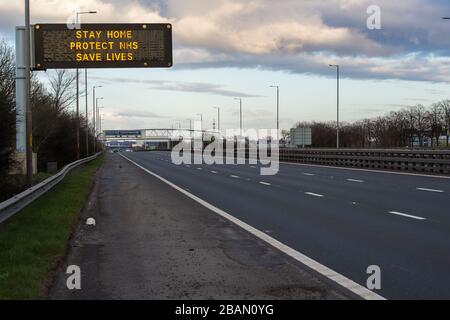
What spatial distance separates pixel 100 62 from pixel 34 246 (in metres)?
16.4

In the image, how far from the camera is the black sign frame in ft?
80.9

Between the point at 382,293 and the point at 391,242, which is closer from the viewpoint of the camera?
the point at 382,293

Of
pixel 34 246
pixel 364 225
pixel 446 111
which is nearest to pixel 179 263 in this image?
pixel 34 246

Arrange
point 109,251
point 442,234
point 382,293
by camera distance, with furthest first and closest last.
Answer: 1. point 442,234
2. point 109,251
3. point 382,293

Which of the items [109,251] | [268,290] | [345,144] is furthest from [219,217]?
[345,144]

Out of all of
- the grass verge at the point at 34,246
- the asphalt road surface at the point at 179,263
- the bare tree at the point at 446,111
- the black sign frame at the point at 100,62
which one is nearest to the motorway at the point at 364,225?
the asphalt road surface at the point at 179,263

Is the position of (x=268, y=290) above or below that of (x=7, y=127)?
below

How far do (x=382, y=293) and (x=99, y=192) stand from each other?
16879mm

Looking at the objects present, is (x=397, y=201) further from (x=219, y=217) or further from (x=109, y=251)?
(x=109, y=251)

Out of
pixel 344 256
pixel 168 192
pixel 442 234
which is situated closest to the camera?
pixel 344 256

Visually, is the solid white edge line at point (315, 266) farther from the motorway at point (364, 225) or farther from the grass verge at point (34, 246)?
the grass verge at point (34, 246)

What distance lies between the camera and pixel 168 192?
21.9 meters

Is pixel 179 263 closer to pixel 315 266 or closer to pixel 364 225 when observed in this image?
pixel 315 266

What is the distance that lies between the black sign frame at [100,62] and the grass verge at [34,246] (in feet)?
33.6
